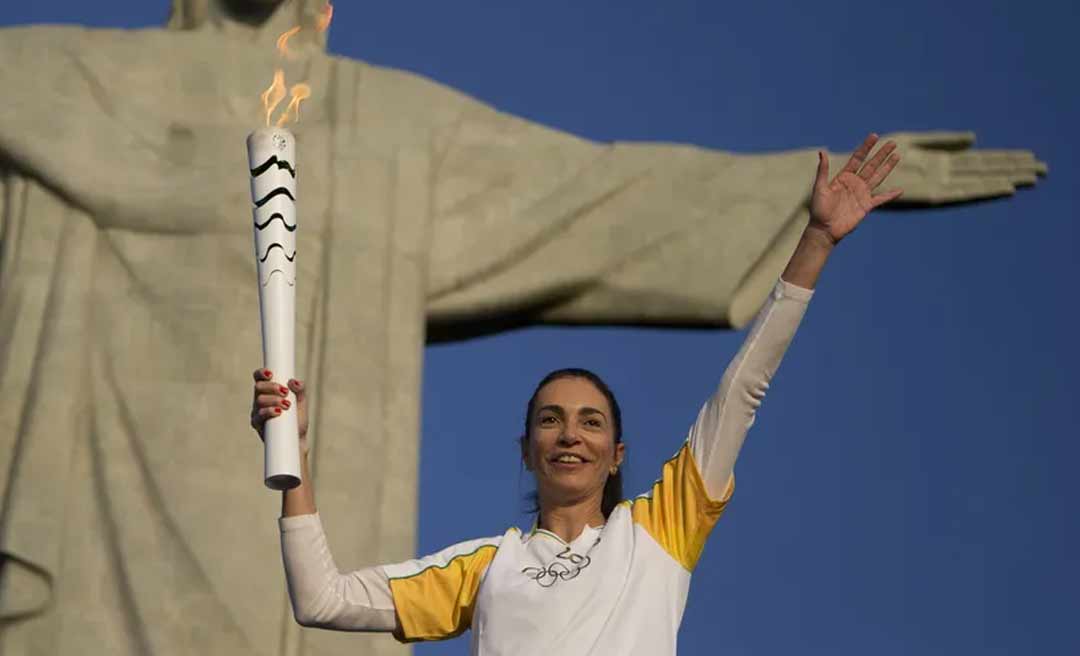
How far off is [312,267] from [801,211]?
7.08 feet

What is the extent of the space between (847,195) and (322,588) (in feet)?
3.87

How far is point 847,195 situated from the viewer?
13.7 ft

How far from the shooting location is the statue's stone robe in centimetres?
907

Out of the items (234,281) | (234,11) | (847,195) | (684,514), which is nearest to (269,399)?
(684,514)

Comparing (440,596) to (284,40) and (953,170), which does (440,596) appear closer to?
(284,40)

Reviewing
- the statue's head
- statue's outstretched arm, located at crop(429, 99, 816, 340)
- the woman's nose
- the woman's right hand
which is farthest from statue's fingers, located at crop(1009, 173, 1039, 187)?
the woman's right hand

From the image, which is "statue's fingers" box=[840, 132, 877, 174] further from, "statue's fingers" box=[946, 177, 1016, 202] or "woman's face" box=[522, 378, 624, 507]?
"statue's fingers" box=[946, 177, 1016, 202]

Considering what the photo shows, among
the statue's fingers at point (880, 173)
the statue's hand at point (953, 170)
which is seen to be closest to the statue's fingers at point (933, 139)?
the statue's hand at point (953, 170)

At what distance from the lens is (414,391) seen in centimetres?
951

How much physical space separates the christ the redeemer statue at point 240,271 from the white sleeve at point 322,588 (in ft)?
16.0

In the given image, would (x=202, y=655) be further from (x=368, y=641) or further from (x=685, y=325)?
(x=685, y=325)

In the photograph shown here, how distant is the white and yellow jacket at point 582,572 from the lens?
387 cm

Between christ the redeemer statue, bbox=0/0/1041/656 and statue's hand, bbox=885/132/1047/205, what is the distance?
0.01 m

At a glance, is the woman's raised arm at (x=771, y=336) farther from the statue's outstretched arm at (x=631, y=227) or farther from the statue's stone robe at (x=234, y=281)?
the statue's outstretched arm at (x=631, y=227)
